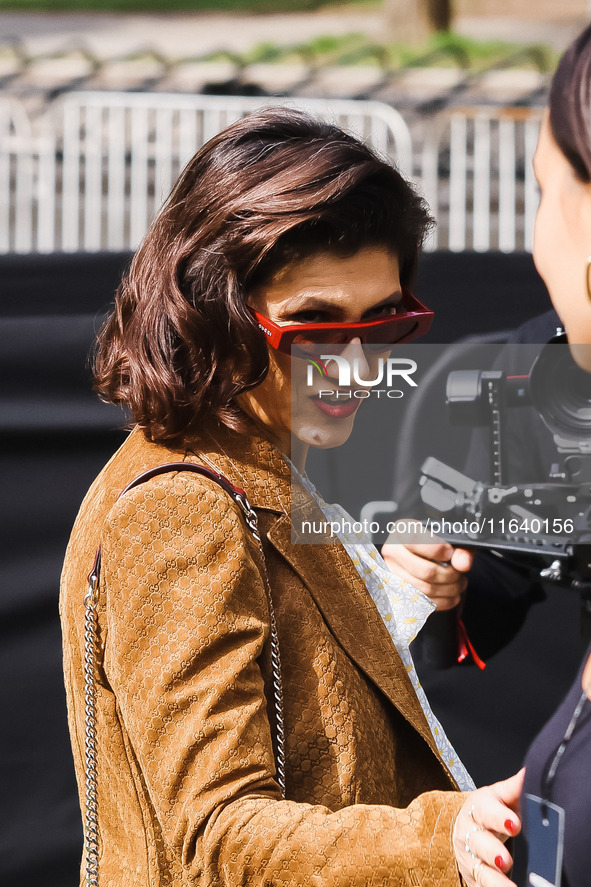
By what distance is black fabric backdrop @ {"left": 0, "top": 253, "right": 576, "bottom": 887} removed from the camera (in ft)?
8.08

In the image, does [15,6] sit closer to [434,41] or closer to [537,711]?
[434,41]

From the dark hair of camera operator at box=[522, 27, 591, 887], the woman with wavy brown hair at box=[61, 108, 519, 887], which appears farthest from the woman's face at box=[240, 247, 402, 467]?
the dark hair of camera operator at box=[522, 27, 591, 887]

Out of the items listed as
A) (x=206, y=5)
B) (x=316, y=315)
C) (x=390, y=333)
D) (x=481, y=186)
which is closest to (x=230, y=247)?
(x=316, y=315)

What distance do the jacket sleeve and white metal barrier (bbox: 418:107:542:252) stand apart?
4.44 m

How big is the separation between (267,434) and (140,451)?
0.20 m

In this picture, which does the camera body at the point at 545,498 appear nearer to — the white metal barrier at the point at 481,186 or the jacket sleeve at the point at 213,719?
the jacket sleeve at the point at 213,719

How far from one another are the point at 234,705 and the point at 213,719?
0.03 m

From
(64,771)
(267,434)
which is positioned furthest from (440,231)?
(267,434)

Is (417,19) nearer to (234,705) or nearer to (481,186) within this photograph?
(481,186)

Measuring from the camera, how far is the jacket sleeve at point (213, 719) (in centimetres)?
99

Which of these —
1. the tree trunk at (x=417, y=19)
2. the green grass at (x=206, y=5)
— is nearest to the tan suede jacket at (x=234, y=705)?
the tree trunk at (x=417, y=19)

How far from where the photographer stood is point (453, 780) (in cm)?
131

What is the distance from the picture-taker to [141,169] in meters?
5.33

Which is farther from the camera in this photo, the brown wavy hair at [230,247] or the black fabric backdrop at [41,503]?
the black fabric backdrop at [41,503]
